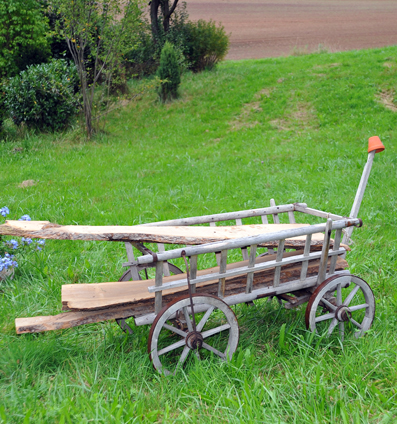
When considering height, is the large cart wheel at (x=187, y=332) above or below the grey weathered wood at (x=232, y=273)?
below

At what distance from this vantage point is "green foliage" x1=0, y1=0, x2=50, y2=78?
41.3 ft

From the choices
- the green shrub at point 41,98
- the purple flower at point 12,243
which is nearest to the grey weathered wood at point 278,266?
the purple flower at point 12,243

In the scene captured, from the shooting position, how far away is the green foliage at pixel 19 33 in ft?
41.3

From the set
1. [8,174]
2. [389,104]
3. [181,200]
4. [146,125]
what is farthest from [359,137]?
[8,174]

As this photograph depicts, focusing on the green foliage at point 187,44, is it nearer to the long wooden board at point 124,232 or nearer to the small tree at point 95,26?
the small tree at point 95,26

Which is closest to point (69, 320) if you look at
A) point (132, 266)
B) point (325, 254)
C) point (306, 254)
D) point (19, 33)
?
point (132, 266)

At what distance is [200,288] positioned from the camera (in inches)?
118

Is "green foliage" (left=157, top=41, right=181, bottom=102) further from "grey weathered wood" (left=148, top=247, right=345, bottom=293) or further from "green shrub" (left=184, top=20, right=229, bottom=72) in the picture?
"grey weathered wood" (left=148, top=247, right=345, bottom=293)

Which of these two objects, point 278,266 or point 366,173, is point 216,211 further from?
point 278,266

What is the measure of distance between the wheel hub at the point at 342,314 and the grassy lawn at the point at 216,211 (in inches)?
6.9

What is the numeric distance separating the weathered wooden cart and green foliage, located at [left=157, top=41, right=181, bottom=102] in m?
12.7

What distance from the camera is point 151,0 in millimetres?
19125

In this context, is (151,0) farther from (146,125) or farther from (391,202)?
(391,202)

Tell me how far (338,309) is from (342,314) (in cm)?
5
